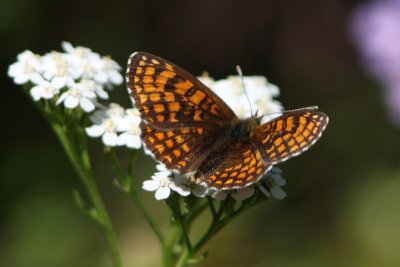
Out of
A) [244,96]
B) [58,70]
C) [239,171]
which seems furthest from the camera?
[244,96]

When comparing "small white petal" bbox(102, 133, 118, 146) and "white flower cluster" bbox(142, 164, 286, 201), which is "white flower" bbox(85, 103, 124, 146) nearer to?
"small white petal" bbox(102, 133, 118, 146)

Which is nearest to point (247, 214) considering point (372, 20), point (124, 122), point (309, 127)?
point (372, 20)

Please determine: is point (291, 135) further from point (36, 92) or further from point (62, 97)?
point (36, 92)

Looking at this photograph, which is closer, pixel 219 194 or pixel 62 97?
pixel 219 194

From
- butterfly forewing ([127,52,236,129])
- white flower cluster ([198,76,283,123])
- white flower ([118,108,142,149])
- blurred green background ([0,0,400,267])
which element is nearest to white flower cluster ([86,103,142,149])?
white flower ([118,108,142,149])

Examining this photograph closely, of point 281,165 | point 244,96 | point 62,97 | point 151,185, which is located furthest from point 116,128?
point 281,165

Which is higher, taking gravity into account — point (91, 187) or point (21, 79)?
point (21, 79)
